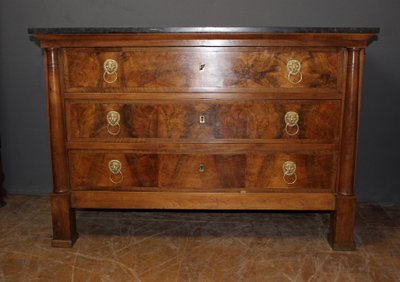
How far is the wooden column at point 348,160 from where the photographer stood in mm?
1815

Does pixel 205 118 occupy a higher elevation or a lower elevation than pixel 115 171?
higher

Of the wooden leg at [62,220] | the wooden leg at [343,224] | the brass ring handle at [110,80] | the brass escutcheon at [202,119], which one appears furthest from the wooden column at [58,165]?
the wooden leg at [343,224]

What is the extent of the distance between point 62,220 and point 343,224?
1376 mm

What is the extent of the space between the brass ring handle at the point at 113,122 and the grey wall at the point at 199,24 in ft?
2.92

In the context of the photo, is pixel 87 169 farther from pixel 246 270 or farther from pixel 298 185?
pixel 298 185

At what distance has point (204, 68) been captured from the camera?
1834mm

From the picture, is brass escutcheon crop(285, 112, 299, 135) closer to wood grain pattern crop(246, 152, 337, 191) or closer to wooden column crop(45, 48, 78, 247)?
wood grain pattern crop(246, 152, 337, 191)

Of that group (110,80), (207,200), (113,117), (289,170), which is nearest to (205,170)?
(207,200)

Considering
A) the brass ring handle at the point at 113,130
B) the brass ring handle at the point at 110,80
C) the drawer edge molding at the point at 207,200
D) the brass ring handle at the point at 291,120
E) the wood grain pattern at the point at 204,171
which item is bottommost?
the drawer edge molding at the point at 207,200

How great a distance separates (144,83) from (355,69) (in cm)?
95

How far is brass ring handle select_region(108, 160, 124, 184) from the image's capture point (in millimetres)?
1931

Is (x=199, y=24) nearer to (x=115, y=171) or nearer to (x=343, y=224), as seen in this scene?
(x=115, y=171)

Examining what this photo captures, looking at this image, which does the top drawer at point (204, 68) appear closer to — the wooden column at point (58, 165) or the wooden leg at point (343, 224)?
the wooden column at point (58, 165)

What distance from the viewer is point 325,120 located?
1878mm
